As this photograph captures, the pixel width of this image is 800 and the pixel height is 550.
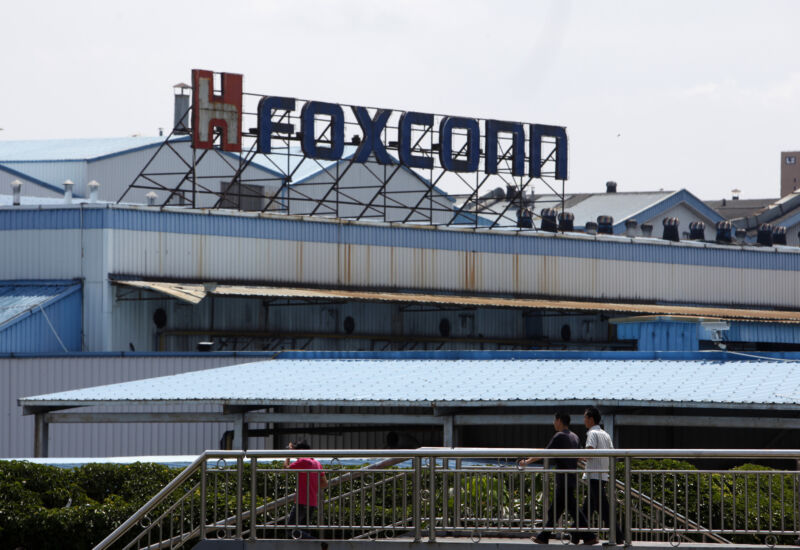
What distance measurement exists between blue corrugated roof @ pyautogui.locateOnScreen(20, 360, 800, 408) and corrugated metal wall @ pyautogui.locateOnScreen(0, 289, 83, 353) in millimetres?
8843

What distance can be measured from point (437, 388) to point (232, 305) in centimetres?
1732

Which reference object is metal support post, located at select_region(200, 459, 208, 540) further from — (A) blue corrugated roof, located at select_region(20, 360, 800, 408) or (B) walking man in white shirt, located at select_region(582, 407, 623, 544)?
(A) blue corrugated roof, located at select_region(20, 360, 800, 408)

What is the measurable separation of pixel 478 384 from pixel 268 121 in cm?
2183

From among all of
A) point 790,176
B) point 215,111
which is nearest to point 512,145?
point 215,111

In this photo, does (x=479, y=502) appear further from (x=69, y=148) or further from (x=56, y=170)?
(x=69, y=148)

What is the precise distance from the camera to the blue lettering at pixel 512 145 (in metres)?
60.4

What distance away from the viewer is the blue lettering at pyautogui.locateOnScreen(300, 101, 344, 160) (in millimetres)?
55406

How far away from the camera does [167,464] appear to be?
27031 millimetres

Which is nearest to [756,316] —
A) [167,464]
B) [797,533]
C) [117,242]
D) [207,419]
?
[117,242]

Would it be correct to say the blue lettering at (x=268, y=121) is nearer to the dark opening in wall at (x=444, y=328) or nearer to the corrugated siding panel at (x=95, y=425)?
the dark opening in wall at (x=444, y=328)

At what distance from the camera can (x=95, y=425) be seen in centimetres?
4306

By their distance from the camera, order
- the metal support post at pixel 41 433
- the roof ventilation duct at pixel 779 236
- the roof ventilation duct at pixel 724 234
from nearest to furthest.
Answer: the metal support post at pixel 41 433 < the roof ventilation duct at pixel 724 234 < the roof ventilation duct at pixel 779 236

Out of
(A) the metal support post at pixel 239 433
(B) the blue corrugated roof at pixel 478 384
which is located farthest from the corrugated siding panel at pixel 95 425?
(A) the metal support post at pixel 239 433

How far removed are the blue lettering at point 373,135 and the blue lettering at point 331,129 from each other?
816mm
